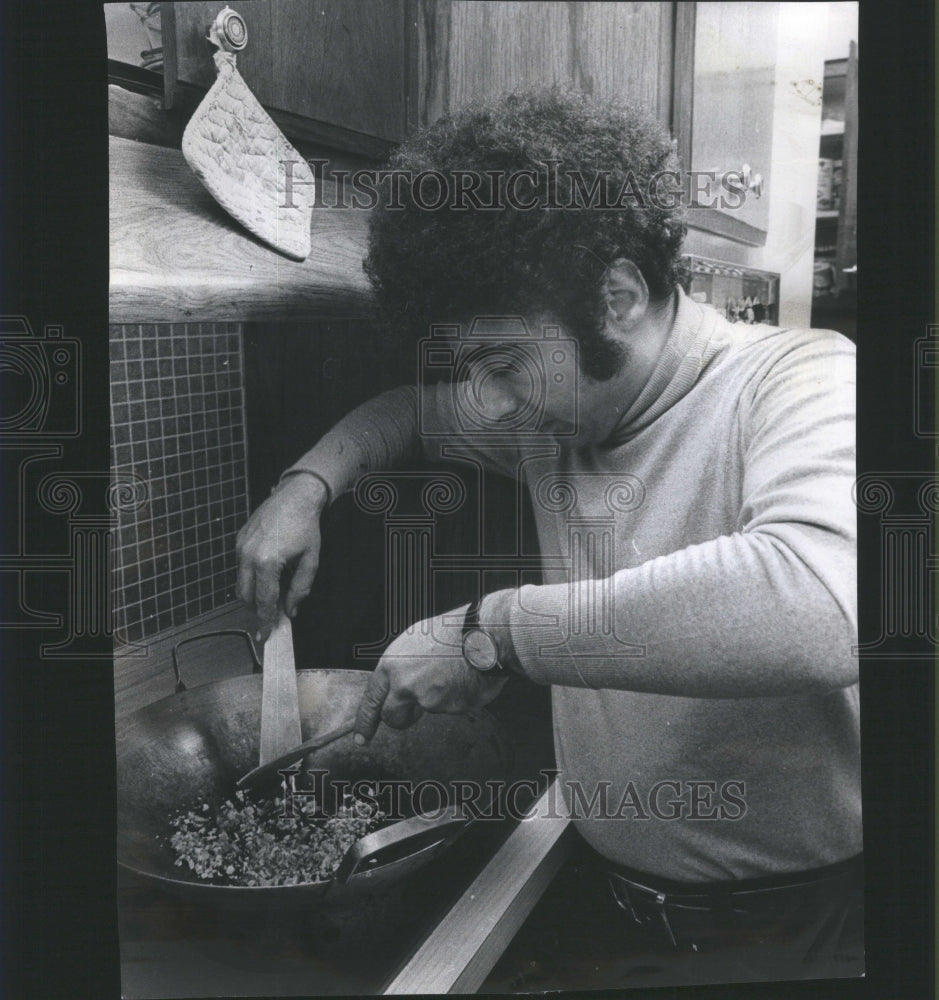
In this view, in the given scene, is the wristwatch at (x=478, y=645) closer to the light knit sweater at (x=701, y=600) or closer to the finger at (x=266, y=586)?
the light knit sweater at (x=701, y=600)

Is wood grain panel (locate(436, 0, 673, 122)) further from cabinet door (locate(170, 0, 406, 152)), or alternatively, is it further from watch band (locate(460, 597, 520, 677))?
watch band (locate(460, 597, 520, 677))

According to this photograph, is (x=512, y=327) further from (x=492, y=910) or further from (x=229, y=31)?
(x=492, y=910)

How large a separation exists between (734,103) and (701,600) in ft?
2.30

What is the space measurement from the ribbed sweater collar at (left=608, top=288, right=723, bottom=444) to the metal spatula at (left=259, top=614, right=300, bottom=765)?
59cm

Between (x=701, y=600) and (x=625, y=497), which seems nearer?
(x=701, y=600)

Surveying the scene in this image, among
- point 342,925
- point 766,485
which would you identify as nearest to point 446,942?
point 342,925

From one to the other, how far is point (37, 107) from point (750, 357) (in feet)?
3.46

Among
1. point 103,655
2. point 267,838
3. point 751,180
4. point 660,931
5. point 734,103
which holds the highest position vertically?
point 734,103

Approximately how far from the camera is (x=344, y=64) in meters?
1.44

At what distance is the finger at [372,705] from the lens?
1.45 meters

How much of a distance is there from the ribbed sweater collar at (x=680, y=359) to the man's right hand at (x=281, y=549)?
0.48 m

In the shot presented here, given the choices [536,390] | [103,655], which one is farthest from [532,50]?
[103,655]

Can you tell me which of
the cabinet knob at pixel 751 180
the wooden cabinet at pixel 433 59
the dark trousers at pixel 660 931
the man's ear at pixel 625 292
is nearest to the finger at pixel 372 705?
the dark trousers at pixel 660 931

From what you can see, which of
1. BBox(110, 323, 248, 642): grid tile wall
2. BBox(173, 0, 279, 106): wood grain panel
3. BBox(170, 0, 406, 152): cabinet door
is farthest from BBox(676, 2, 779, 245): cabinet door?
BBox(110, 323, 248, 642): grid tile wall
